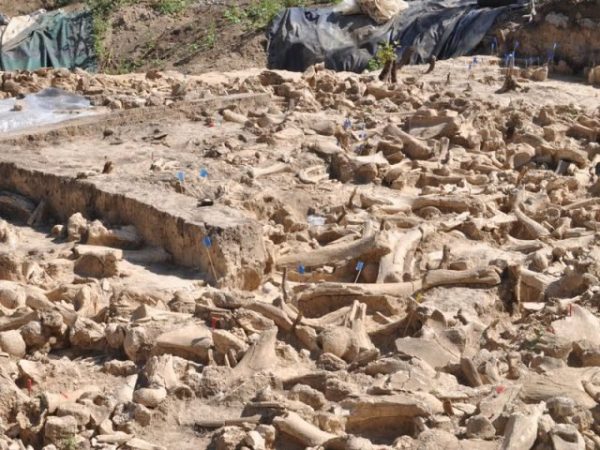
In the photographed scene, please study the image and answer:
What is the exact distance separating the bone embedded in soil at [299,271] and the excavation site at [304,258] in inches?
0.6

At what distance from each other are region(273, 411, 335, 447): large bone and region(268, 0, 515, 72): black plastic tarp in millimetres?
→ 11222

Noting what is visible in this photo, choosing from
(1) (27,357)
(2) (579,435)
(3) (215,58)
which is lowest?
(3) (215,58)

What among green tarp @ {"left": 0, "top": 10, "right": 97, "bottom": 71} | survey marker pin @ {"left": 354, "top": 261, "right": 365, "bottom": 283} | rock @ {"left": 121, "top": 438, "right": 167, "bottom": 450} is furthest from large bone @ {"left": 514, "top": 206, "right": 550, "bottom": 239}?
green tarp @ {"left": 0, "top": 10, "right": 97, "bottom": 71}

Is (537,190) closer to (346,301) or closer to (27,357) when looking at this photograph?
(346,301)

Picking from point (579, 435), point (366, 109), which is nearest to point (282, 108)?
point (366, 109)

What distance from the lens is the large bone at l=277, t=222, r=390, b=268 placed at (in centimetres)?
677

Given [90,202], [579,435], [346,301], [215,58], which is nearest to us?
[579,435]

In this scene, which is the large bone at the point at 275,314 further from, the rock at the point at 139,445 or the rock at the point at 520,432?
the rock at the point at 520,432

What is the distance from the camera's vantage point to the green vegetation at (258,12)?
1705 cm

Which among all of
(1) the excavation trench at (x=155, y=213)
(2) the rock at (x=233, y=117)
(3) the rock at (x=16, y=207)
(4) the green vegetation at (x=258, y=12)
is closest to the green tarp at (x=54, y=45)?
(4) the green vegetation at (x=258, y=12)

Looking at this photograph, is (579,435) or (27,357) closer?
(579,435)

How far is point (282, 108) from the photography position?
1099cm

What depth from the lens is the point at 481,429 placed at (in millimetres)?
4133

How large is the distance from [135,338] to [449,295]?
1983 mm
